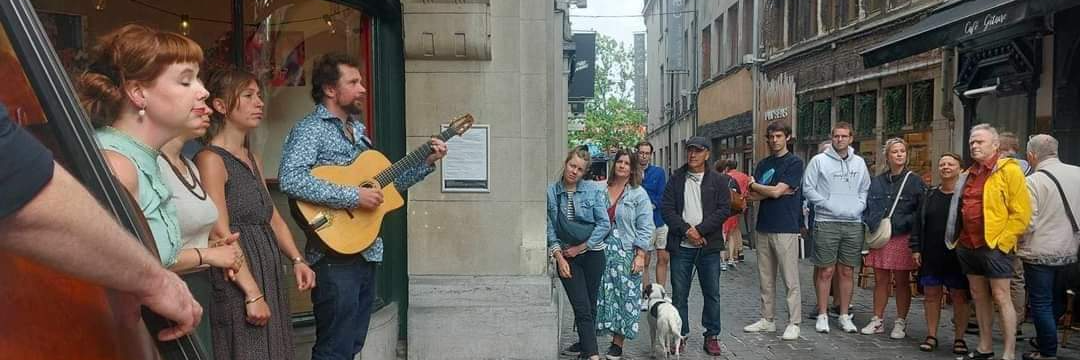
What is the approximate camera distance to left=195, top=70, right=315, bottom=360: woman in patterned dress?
10.7 ft

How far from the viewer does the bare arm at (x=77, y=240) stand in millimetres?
1193

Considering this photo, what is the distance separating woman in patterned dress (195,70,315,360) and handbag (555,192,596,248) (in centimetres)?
296

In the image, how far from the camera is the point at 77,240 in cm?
126

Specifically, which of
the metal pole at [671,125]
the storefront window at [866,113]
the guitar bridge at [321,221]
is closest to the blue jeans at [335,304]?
the guitar bridge at [321,221]

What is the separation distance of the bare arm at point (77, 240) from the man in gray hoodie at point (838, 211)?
7.11 metres

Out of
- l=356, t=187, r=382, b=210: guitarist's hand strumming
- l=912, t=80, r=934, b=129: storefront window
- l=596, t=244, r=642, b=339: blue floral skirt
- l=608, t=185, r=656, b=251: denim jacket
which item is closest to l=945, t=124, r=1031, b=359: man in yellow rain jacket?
l=608, t=185, r=656, b=251: denim jacket

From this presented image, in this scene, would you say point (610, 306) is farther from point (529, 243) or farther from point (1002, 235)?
point (1002, 235)

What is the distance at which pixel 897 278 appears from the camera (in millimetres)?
7820

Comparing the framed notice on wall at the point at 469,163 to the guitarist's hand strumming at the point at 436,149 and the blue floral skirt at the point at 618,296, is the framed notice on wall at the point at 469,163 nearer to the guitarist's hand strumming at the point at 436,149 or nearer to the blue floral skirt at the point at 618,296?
the blue floral skirt at the point at 618,296

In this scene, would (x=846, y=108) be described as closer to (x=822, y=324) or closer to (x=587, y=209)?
(x=822, y=324)

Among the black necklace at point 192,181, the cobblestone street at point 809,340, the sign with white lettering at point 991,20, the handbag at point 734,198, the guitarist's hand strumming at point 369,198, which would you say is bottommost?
the cobblestone street at point 809,340

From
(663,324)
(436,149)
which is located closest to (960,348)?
(663,324)

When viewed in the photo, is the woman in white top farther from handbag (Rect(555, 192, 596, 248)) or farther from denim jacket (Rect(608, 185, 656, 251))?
denim jacket (Rect(608, 185, 656, 251))

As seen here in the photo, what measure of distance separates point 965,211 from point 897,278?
1452mm
